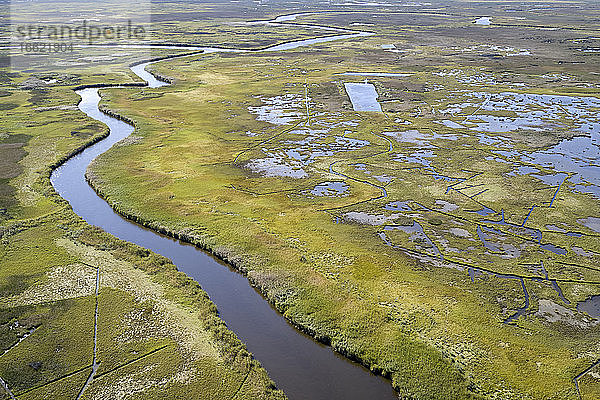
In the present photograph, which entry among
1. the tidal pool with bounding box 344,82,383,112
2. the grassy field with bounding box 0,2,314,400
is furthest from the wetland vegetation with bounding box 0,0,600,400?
the tidal pool with bounding box 344,82,383,112

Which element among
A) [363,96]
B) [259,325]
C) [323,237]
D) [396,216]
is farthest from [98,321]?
[363,96]

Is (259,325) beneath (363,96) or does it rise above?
beneath

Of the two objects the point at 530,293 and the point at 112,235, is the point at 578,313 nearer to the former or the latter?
the point at 530,293

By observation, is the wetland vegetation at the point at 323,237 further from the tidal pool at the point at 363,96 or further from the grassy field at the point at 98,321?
the tidal pool at the point at 363,96

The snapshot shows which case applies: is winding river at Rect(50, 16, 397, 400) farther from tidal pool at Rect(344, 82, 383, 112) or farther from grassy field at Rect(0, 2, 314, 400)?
tidal pool at Rect(344, 82, 383, 112)

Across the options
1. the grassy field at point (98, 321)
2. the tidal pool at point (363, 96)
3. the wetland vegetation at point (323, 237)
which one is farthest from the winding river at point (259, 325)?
the tidal pool at point (363, 96)

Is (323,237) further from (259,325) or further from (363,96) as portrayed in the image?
(363,96)

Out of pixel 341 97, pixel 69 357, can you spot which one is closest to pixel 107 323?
pixel 69 357
